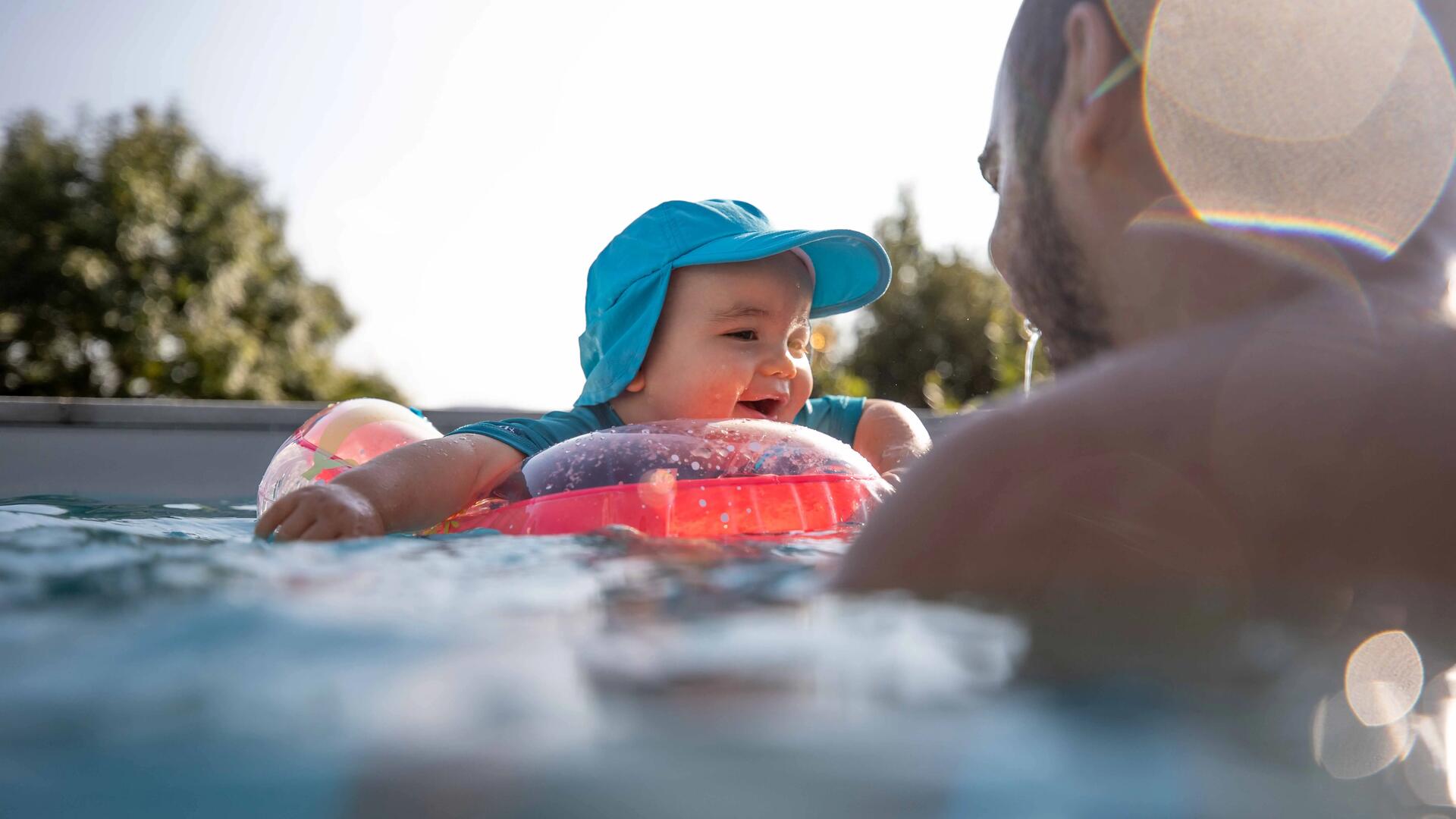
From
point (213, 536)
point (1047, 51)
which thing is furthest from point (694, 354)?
point (1047, 51)

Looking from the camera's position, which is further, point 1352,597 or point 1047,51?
point 1047,51

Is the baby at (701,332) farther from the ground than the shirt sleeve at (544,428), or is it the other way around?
the baby at (701,332)

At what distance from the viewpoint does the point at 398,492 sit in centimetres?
255

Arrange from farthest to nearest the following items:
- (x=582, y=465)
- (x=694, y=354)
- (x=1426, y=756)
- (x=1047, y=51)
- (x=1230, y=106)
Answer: (x=694, y=354), (x=582, y=465), (x=1047, y=51), (x=1230, y=106), (x=1426, y=756)

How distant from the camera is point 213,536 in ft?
9.30

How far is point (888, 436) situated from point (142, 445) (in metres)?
4.02

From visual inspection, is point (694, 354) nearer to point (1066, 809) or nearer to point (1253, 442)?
point (1253, 442)

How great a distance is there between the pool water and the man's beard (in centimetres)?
63

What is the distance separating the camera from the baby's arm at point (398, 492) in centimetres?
228

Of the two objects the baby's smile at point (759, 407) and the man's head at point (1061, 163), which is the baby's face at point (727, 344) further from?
the man's head at point (1061, 163)

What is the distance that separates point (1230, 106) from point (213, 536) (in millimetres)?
2602

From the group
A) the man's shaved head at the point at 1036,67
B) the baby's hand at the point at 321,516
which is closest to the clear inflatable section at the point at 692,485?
the baby's hand at the point at 321,516

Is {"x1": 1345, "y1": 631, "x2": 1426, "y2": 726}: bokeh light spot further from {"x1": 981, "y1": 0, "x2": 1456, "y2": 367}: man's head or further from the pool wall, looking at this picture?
the pool wall

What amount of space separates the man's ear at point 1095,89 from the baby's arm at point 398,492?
168cm
